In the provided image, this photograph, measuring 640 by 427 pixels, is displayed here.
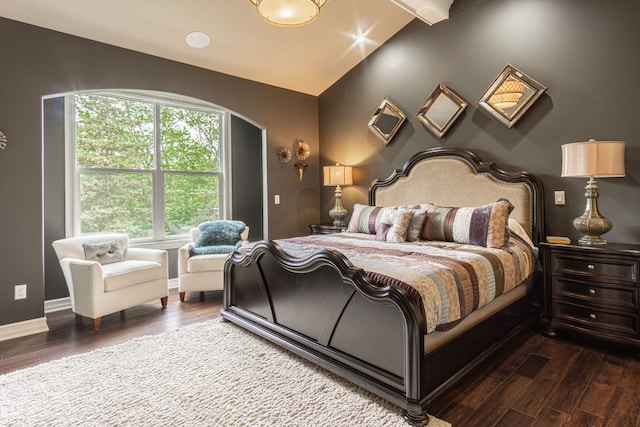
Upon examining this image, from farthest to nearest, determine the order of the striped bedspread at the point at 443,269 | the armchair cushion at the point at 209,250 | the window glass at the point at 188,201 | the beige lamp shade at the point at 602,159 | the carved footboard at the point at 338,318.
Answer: the window glass at the point at 188,201
the armchair cushion at the point at 209,250
the beige lamp shade at the point at 602,159
the striped bedspread at the point at 443,269
the carved footboard at the point at 338,318

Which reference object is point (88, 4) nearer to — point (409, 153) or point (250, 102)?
point (250, 102)

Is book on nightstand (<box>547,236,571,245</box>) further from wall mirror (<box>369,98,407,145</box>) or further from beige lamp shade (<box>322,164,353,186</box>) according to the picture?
beige lamp shade (<box>322,164,353,186</box>)

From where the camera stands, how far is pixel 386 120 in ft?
14.5

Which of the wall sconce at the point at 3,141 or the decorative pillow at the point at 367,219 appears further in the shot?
the decorative pillow at the point at 367,219

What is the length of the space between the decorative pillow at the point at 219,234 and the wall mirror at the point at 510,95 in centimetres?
314

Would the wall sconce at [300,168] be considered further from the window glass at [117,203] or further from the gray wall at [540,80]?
the window glass at [117,203]

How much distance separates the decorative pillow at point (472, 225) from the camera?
9.08 feet

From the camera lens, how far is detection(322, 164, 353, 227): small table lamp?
466cm

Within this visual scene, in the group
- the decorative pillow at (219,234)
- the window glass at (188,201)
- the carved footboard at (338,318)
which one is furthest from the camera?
the window glass at (188,201)

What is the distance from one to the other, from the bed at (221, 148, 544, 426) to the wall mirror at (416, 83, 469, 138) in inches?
17.9

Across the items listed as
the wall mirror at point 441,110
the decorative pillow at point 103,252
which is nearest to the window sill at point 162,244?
the decorative pillow at point 103,252

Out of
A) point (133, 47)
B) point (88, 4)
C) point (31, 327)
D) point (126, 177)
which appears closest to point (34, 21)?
point (88, 4)

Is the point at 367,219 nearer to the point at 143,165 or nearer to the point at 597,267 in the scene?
the point at 597,267

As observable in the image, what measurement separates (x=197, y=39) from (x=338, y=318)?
3.23 metres
